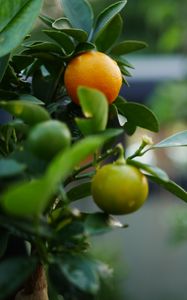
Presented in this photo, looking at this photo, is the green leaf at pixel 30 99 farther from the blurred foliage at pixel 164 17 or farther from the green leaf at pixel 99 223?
the blurred foliage at pixel 164 17

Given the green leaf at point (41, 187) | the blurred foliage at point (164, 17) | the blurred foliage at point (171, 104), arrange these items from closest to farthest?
the green leaf at point (41, 187)
the blurred foliage at point (171, 104)
the blurred foliage at point (164, 17)

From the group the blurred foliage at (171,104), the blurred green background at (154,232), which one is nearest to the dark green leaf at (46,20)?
the blurred foliage at (171,104)

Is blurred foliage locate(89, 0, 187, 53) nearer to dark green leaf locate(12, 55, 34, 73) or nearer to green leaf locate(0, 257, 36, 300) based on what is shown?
dark green leaf locate(12, 55, 34, 73)

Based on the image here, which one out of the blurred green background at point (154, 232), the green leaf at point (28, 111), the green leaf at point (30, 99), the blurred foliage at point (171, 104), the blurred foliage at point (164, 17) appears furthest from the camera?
the blurred green background at point (154, 232)

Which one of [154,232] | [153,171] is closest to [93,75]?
[153,171]

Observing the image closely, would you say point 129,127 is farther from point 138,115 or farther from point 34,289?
point 34,289

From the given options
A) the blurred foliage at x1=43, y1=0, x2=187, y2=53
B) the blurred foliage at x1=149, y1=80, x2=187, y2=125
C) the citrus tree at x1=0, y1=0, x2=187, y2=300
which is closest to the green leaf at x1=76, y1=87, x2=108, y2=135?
the citrus tree at x1=0, y1=0, x2=187, y2=300

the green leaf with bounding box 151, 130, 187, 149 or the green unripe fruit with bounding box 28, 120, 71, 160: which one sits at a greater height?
the green unripe fruit with bounding box 28, 120, 71, 160
